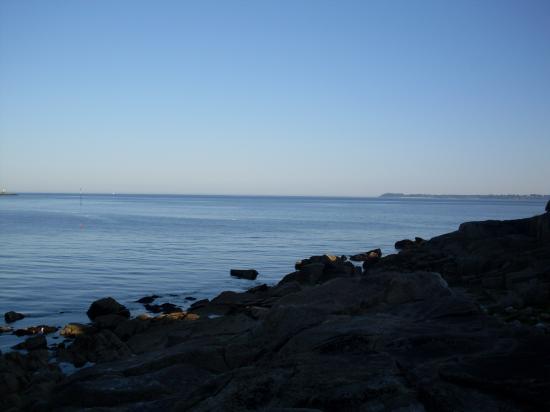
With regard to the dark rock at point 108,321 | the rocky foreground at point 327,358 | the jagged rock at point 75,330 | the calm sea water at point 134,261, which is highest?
the rocky foreground at point 327,358

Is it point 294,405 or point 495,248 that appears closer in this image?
point 294,405

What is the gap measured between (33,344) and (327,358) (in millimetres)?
13250

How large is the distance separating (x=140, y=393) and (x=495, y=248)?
3003 centimetres

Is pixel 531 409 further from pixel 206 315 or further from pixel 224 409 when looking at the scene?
pixel 206 315

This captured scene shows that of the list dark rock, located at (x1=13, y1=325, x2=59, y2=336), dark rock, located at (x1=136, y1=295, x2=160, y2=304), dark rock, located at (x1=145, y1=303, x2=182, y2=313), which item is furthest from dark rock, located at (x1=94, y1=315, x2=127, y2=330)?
dark rock, located at (x1=136, y1=295, x2=160, y2=304)

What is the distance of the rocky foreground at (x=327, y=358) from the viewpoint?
6992 mm

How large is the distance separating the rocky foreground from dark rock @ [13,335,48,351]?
2.0 inches

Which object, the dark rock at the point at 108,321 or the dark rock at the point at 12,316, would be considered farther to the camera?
the dark rock at the point at 12,316

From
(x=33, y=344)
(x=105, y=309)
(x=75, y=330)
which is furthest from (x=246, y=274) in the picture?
(x=33, y=344)

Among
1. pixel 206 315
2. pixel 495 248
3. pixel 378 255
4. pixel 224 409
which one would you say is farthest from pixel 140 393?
pixel 378 255

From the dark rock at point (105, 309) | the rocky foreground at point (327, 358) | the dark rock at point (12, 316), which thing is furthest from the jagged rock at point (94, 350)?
the dark rock at point (12, 316)

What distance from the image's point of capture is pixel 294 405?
6957 mm

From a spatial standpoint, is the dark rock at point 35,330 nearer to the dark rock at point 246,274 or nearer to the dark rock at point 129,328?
the dark rock at point 129,328

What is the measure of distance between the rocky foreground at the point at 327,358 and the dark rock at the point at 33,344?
5cm
